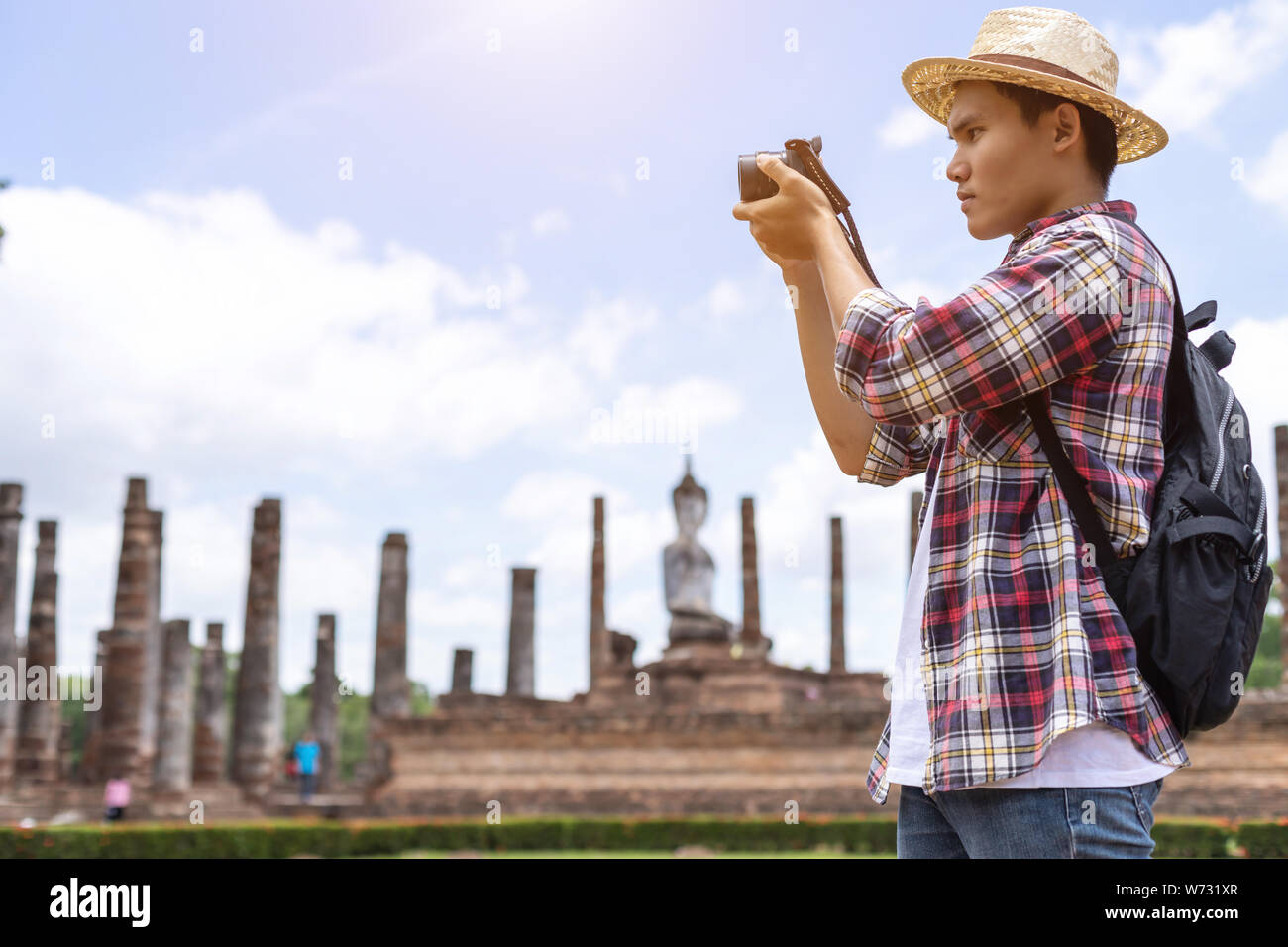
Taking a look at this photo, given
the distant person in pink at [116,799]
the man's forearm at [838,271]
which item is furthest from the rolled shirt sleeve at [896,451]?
the distant person in pink at [116,799]

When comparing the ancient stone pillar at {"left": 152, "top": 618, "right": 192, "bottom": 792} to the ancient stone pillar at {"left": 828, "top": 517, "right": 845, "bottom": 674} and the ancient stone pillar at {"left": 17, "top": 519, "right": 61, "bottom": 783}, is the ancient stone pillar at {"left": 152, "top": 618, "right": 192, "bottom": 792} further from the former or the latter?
the ancient stone pillar at {"left": 828, "top": 517, "right": 845, "bottom": 674}

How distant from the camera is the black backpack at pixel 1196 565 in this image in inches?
73.9

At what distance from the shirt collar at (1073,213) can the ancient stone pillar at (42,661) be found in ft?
108

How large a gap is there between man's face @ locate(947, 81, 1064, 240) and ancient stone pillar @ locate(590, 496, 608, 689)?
29.7 m

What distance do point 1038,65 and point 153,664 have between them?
36999mm

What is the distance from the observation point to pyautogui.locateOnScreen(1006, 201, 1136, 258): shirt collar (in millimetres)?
2150

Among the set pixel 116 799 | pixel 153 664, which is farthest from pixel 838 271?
pixel 153 664

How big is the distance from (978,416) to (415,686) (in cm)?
7768

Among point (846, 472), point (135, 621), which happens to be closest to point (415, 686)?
point (135, 621)

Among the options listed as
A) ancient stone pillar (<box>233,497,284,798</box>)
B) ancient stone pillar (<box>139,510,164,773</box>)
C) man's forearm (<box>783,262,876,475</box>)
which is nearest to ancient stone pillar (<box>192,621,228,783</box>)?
ancient stone pillar (<box>139,510,164,773</box>)

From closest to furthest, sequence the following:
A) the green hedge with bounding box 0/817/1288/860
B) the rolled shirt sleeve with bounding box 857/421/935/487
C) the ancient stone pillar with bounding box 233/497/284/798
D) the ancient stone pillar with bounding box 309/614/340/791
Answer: the rolled shirt sleeve with bounding box 857/421/935/487 < the green hedge with bounding box 0/817/1288/860 < the ancient stone pillar with bounding box 233/497/284/798 < the ancient stone pillar with bounding box 309/614/340/791

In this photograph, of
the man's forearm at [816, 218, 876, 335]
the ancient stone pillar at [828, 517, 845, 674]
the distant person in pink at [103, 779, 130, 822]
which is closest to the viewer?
the man's forearm at [816, 218, 876, 335]
